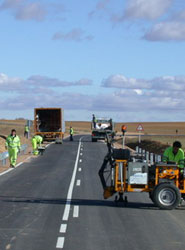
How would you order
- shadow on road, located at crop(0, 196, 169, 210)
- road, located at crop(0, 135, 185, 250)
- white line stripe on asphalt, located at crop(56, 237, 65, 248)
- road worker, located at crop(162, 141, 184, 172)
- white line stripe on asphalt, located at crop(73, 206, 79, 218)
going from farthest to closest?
shadow on road, located at crop(0, 196, 169, 210), road worker, located at crop(162, 141, 184, 172), white line stripe on asphalt, located at crop(73, 206, 79, 218), road, located at crop(0, 135, 185, 250), white line stripe on asphalt, located at crop(56, 237, 65, 248)

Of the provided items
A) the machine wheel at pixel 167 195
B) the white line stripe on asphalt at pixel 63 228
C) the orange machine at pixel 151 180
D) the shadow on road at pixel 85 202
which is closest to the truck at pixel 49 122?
the shadow on road at pixel 85 202

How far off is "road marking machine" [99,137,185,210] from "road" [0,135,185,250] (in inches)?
14.2

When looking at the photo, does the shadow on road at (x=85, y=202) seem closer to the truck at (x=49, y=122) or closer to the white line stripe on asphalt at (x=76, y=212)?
the white line stripe on asphalt at (x=76, y=212)

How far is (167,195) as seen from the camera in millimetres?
14805

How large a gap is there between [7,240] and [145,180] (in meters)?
5.62

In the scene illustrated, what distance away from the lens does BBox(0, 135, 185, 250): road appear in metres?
10.3

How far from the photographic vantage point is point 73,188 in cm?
2038

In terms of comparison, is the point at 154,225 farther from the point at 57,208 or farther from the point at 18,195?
the point at 18,195

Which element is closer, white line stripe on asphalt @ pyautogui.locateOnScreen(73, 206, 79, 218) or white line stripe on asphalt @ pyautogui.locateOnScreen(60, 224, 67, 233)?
white line stripe on asphalt @ pyautogui.locateOnScreen(60, 224, 67, 233)

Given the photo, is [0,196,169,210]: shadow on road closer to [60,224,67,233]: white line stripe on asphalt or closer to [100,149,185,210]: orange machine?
[100,149,185,210]: orange machine

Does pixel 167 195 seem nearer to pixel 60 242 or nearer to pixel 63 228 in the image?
pixel 63 228

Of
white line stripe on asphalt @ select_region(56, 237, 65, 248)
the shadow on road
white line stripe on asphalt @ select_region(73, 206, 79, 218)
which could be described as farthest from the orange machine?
white line stripe on asphalt @ select_region(56, 237, 65, 248)

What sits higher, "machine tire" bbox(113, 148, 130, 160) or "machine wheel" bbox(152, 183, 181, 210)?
"machine tire" bbox(113, 148, 130, 160)

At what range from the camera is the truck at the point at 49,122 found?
5691 cm
